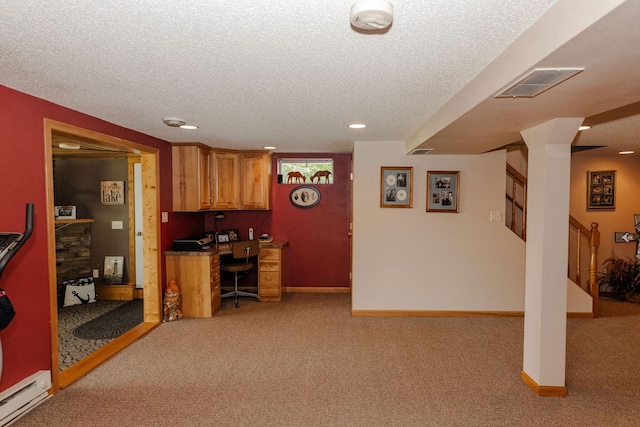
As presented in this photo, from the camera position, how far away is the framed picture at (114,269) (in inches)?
201

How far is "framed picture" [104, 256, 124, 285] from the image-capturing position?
201 inches

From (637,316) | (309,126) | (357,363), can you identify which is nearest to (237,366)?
(357,363)

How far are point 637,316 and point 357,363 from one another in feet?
13.1

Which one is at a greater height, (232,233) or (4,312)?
(232,233)

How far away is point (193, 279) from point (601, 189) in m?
6.41

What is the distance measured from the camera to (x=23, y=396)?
2357 millimetres

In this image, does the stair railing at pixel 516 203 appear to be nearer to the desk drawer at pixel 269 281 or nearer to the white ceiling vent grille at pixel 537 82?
the white ceiling vent grille at pixel 537 82

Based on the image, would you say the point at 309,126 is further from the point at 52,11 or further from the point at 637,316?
the point at 637,316

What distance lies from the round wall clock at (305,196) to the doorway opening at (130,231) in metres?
2.11

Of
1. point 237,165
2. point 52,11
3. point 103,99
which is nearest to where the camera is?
point 52,11

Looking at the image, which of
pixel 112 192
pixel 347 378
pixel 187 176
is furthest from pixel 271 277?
pixel 112 192

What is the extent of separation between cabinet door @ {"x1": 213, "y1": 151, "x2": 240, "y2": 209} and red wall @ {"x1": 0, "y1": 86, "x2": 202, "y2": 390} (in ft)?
7.41

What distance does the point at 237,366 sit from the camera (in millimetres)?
3074

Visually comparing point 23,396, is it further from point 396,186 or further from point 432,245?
point 432,245
